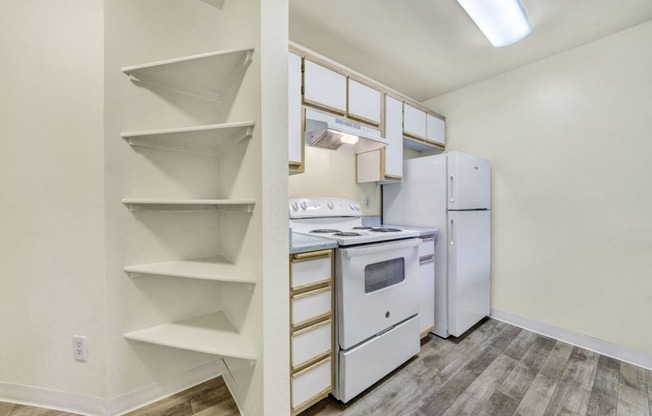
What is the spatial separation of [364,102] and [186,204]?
5.05 feet

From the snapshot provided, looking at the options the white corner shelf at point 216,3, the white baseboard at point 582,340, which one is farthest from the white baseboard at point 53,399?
the white baseboard at point 582,340

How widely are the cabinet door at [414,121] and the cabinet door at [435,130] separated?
78mm

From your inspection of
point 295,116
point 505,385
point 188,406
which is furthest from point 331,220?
point 505,385

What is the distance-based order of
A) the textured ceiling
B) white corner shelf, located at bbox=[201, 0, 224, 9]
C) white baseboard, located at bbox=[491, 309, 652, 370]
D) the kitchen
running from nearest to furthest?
the kitchen, white corner shelf, located at bbox=[201, 0, 224, 9], the textured ceiling, white baseboard, located at bbox=[491, 309, 652, 370]

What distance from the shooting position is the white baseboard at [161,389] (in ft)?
4.10

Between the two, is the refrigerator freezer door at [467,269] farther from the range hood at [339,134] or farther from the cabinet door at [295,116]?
the cabinet door at [295,116]

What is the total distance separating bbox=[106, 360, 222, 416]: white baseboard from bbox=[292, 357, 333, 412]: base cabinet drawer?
605mm

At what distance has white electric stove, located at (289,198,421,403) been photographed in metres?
1.38

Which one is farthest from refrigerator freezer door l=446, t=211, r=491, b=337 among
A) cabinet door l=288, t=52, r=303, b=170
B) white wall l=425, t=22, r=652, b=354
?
cabinet door l=288, t=52, r=303, b=170

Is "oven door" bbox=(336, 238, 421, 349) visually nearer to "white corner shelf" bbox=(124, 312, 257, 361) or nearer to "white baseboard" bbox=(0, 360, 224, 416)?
"white corner shelf" bbox=(124, 312, 257, 361)

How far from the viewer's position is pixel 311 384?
1290 mm

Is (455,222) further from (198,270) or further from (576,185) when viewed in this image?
(198,270)

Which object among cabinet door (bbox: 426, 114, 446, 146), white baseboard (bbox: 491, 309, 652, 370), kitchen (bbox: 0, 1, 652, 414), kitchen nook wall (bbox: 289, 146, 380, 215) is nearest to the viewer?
kitchen (bbox: 0, 1, 652, 414)

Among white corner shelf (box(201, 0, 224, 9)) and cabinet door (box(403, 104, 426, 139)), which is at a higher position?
white corner shelf (box(201, 0, 224, 9))
